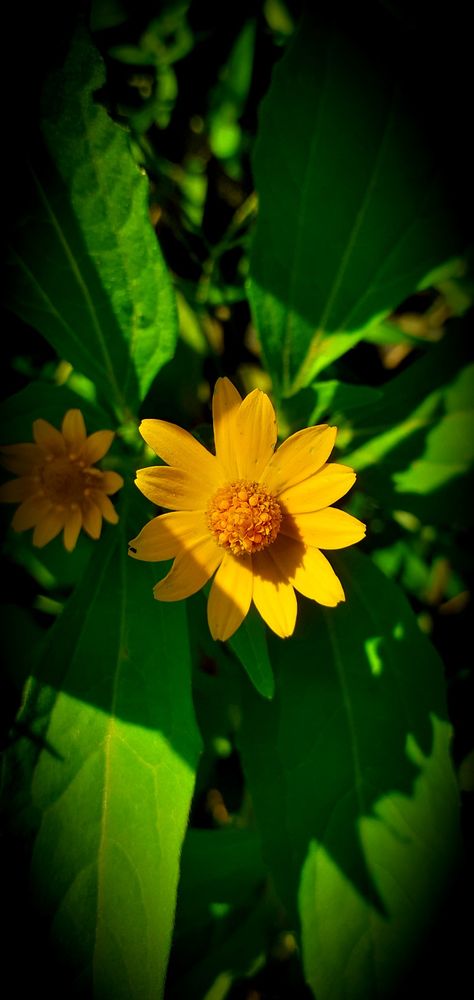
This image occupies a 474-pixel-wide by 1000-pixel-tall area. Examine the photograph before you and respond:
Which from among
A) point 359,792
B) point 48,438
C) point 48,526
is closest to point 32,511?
point 48,526

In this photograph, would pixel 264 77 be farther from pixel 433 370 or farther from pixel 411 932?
pixel 411 932

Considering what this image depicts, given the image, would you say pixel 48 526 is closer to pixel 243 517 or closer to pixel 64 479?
pixel 64 479

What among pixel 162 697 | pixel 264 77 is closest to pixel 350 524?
pixel 162 697

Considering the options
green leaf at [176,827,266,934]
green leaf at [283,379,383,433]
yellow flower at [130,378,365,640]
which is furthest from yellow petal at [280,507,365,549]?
green leaf at [176,827,266,934]

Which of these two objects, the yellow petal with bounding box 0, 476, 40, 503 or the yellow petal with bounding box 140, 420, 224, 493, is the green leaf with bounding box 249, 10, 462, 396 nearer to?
the yellow petal with bounding box 140, 420, 224, 493

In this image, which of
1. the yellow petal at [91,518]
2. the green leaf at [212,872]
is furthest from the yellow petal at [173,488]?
the green leaf at [212,872]

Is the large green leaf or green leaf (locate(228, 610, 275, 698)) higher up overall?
the large green leaf

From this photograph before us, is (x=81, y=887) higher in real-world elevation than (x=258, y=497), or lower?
lower
